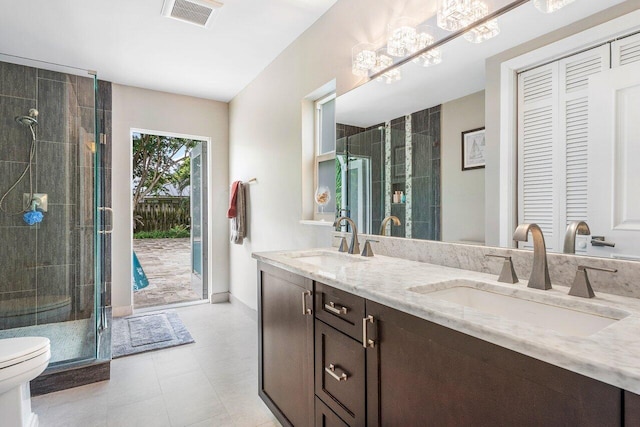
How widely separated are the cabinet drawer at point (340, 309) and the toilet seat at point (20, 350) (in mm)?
1421

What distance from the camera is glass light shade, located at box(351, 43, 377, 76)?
1.97 m

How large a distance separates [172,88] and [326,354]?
358 centimetres

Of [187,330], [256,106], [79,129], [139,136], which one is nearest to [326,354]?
[187,330]

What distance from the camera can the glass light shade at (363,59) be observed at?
197 cm

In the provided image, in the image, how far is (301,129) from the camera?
8.75 feet

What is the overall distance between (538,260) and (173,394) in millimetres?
2177

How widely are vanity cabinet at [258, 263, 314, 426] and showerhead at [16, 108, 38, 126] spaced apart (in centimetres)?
251

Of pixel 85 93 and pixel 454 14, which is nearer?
pixel 454 14

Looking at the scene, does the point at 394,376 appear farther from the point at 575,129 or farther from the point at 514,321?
the point at 575,129

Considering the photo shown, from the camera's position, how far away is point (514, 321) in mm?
780

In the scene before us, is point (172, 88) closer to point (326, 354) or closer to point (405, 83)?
point (405, 83)

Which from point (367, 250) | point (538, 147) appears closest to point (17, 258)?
point (367, 250)

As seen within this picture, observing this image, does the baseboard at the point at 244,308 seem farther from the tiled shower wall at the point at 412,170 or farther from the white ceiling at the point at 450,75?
the white ceiling at the point at 450,75

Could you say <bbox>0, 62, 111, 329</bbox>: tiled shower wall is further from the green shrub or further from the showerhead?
the green shrub
